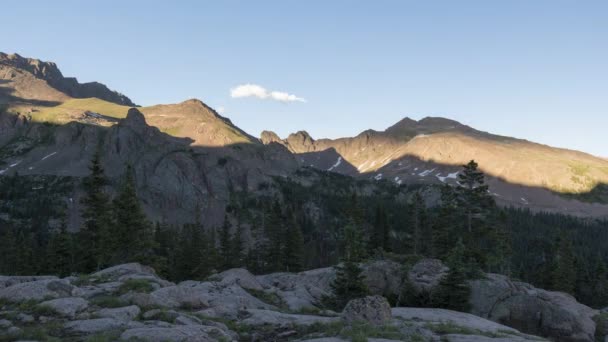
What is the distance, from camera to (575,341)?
38.2m

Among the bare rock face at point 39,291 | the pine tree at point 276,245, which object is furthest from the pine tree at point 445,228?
the bare rock face at point 39,291

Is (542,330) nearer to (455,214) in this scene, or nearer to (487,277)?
(487,277)

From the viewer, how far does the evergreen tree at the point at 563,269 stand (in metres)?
76.1

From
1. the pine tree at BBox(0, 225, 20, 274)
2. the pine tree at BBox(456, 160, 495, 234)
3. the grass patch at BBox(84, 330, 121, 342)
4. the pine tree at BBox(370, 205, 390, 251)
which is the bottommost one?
the pine tree at BBox(0, 225, 20, 274)

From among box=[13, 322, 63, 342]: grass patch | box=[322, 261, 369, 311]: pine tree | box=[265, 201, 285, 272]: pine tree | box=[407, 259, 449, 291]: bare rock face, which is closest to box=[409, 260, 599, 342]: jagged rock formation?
box=[407, 259, 449, 291]: bare rock face

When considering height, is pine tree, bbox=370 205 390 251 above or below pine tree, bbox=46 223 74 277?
above

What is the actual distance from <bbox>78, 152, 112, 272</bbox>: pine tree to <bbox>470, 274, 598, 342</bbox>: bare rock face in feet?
128

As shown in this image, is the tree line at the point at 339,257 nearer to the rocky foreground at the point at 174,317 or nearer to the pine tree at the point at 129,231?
the pine tree at the point at 129,231

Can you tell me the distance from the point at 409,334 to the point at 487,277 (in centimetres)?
3154

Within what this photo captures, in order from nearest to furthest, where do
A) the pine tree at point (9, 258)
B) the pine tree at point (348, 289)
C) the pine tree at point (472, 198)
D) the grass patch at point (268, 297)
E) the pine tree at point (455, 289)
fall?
the grass patch at point (268, 297), the pine tree at point (455, 289), the pine tree at point (348, 289), the pine tree at point (472, 198), the pine tree at point (9, 258)

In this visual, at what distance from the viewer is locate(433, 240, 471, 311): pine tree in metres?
40.1

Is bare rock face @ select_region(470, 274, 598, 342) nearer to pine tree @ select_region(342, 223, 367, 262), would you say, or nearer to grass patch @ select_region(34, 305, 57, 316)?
pine tree @ select_region(342, 223, 367, 262)

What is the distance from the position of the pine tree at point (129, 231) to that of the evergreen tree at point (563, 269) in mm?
67459

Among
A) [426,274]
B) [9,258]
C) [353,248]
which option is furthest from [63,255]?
[426,274]
